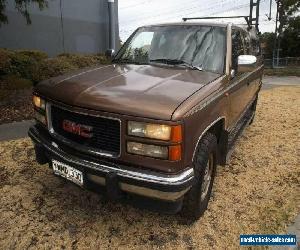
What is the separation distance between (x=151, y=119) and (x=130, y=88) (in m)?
0.57

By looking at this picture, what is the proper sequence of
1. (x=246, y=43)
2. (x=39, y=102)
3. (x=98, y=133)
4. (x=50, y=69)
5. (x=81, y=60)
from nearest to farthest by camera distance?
(x=98, y=133) < (x=39, y=102) < (x=246, y=43) < (x=50, y=69) < (x=81, y=60)

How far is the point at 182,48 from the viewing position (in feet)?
13.5

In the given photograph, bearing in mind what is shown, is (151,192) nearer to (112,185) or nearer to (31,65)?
A: (112,185)

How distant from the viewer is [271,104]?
9.59 metres

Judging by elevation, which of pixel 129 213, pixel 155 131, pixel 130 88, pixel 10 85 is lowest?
pixel 129 213

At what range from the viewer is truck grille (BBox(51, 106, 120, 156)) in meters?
2.88

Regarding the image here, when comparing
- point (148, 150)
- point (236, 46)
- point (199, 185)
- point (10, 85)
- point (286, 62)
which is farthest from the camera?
point (286, 62)

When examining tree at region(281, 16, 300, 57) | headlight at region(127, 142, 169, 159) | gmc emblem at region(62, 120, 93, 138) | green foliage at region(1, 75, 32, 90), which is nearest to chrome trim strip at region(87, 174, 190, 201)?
headlight at region(127, 142, 169, 159)

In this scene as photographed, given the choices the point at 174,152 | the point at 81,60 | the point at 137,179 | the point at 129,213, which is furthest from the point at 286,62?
the point at 137,179

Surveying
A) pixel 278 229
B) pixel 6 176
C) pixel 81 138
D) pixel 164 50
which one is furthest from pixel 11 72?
pixel 278 229

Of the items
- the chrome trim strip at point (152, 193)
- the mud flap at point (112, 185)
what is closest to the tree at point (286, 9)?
the chrome trim strip at point (152, 193)

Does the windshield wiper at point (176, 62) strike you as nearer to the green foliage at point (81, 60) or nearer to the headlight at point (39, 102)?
the headlight at point (39, 102)

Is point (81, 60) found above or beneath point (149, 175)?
above

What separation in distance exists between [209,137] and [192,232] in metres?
0.98
